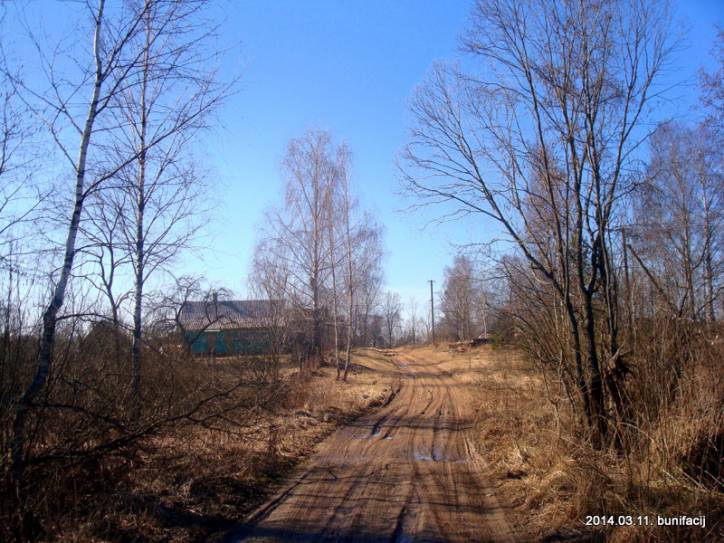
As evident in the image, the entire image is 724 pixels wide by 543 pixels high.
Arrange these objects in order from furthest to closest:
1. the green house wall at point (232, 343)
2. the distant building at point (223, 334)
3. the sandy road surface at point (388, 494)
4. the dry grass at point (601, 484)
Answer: the green house wall at point (232, 343)
the distant building at point (223, 334)
the sandy road surface at point (388, 494)
the dry grass at point (601, 484)

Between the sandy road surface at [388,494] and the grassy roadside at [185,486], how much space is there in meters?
0.43

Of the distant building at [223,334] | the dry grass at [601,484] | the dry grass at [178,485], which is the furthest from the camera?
the distant building at [223,334]

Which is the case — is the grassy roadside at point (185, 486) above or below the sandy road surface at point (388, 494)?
above

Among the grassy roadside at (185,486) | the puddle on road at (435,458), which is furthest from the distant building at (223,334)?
the puddle on road at (435,458)

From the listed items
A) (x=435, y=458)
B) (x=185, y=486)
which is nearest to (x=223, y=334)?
(x=435, y=458)

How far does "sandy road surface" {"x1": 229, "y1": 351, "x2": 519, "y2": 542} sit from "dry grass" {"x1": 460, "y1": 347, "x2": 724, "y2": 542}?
0.44m

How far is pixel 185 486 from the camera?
7.24m

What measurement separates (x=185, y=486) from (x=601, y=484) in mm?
5111

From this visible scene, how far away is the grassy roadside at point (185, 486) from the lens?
5.80 metres

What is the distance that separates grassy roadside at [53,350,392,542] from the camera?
5.80 metres

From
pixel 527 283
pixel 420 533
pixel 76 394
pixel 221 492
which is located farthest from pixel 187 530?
pixel 527 283

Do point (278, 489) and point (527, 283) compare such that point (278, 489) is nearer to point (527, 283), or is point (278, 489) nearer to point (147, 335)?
point (147, 335)

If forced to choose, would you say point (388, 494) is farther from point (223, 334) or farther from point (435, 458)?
point (223, 334)

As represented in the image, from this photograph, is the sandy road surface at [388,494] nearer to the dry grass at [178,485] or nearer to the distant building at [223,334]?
the dry grass at [178,485]
